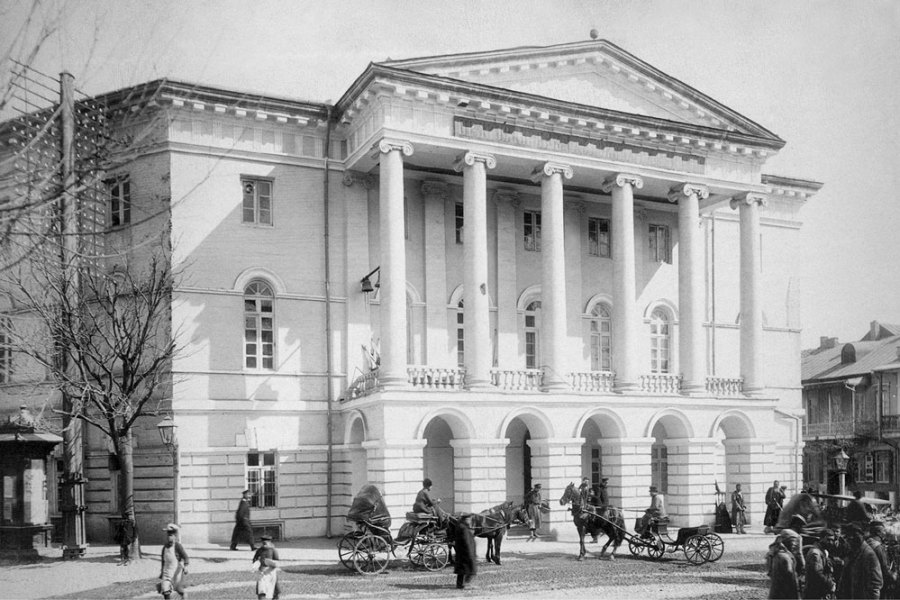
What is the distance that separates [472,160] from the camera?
2631 cm

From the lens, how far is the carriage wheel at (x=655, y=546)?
2084 cm

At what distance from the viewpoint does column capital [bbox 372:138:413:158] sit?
2505 centimetres

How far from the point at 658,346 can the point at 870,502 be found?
15745mm

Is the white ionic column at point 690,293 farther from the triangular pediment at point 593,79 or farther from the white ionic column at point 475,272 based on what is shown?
the white ionic column at point 475,272

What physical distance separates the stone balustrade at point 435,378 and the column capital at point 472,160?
19.5 feet

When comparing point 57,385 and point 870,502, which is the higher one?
point 57,385

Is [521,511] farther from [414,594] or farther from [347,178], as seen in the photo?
[347,178]

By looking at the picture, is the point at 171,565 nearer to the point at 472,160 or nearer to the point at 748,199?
the point at 472,160

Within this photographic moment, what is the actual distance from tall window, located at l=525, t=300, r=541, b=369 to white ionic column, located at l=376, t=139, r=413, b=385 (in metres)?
6.72

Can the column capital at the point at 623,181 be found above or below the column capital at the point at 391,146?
below

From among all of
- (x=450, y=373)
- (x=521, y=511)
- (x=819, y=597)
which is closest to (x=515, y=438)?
(x=450, y=373)

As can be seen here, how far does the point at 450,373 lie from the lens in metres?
25.8

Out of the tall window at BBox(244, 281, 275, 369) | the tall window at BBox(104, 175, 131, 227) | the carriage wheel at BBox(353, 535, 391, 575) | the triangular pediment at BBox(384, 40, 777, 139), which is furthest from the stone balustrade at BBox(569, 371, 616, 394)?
the tall window at BBox(104, 175, 131, 227)

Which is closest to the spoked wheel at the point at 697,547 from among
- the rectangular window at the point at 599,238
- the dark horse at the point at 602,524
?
the dark horse at the point at 602,524
